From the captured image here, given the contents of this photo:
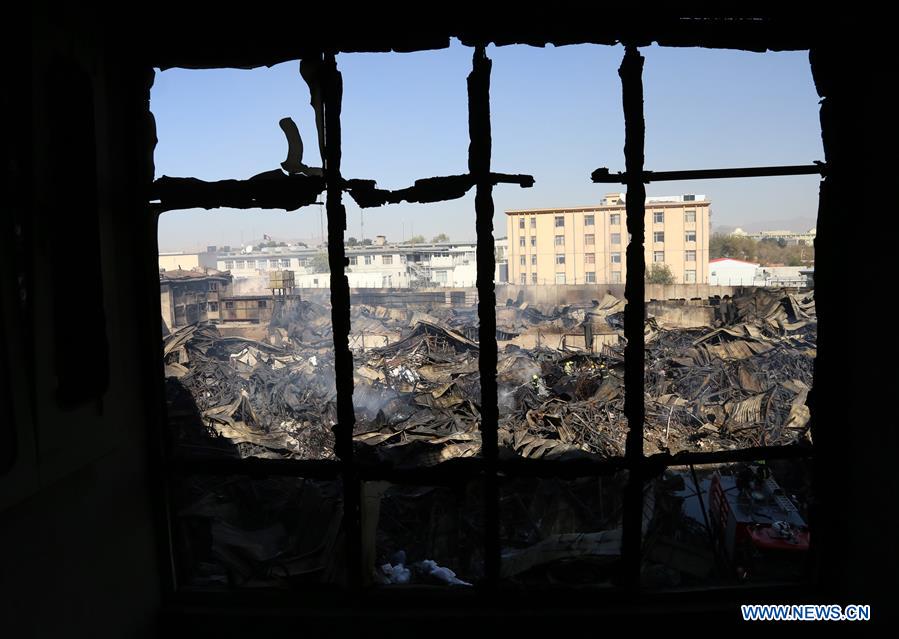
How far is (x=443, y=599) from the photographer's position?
111 inches

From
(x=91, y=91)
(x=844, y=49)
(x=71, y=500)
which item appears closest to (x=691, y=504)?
(x=844, y=49)

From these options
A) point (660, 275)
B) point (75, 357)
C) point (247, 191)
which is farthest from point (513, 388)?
point (660, 275)

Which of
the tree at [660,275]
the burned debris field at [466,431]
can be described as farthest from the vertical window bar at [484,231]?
the tree at [660,275]

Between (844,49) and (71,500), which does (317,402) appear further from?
(844,49)

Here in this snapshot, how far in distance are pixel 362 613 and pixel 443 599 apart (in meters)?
0.40

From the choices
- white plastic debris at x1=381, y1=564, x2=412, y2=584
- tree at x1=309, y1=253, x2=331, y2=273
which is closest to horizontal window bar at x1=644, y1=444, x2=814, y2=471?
white plastic debris at x1=381, y1=564, x2=412, y2=584

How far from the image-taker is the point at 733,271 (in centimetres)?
2983

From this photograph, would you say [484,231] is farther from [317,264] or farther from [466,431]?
[317,264]

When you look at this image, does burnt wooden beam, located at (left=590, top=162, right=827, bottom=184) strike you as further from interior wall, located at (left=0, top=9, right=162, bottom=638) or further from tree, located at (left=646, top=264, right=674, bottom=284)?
tree, located at (left=646, top=264, right=674, bottom=284)

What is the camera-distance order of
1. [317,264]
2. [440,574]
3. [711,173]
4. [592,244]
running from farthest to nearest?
1. [317,264]
2. [592,244]
3. [440,574]
4. [711,173]

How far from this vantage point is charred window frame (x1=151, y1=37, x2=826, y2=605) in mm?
2691

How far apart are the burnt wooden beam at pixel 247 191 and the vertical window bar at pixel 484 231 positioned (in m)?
0.75

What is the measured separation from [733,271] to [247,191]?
31410mm

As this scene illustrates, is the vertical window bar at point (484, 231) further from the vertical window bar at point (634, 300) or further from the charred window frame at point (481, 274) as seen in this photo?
the vertical window bar at point (634, 300)
